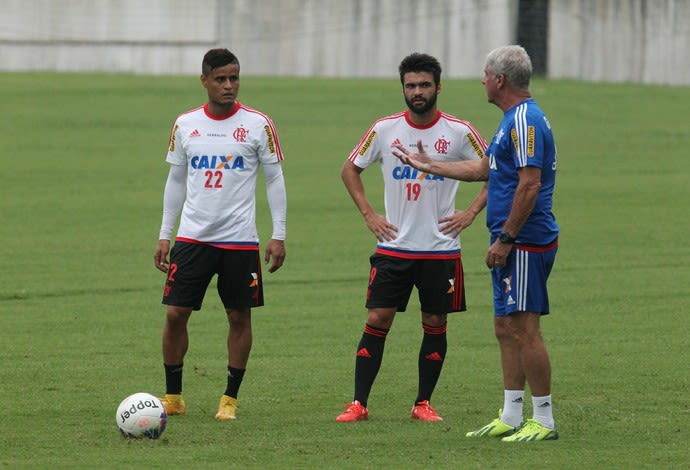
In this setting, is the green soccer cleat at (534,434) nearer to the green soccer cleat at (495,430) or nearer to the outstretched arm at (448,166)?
the green soccer cleat at (495,430)

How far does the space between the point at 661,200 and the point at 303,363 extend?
13.0 m

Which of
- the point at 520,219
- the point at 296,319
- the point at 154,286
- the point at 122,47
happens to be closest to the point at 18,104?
the point at 122,47

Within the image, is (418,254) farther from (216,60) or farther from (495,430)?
(216,60)

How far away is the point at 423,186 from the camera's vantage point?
8.74 m

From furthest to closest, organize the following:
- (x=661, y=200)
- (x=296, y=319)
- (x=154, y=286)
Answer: (x=661, y=200), (x=154, y=286), (x=296, y=319)

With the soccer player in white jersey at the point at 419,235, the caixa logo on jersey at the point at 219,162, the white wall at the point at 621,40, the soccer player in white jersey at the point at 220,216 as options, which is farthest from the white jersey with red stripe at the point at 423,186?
the white wall at the point at 621,40

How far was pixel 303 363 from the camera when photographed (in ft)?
35.3

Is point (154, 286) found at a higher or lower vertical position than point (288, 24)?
lower

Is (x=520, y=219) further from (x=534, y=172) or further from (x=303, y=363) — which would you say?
(x=303, y=363)

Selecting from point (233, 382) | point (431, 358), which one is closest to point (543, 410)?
point (431, 358)

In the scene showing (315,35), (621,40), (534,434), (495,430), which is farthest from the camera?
(315,35)

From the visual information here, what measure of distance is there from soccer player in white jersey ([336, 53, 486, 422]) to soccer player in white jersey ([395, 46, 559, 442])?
0.80 m

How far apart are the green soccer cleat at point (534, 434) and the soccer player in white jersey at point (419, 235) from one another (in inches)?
34.4

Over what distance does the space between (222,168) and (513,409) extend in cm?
232
